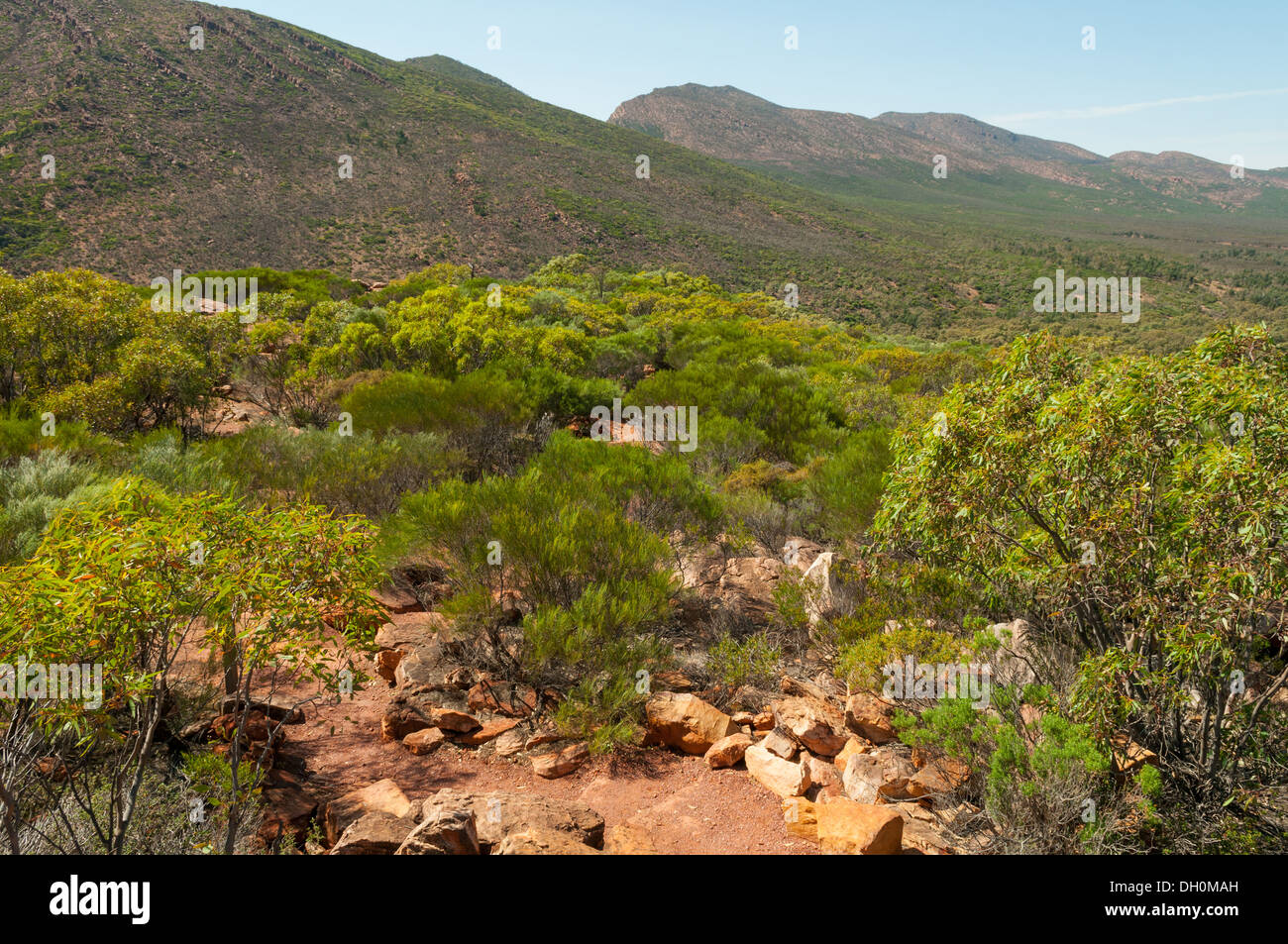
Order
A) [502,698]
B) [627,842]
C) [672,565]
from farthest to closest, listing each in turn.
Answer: [672,565] → [502,698] → [627,842]

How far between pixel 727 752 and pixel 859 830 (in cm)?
189

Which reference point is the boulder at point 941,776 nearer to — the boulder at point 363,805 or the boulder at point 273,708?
the boulder at point 363,805

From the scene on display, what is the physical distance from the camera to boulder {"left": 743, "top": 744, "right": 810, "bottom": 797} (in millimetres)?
5668

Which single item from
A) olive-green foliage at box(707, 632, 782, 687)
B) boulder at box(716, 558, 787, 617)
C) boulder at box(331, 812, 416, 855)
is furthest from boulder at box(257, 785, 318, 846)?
boulder at box(716, 558, 787, 617)

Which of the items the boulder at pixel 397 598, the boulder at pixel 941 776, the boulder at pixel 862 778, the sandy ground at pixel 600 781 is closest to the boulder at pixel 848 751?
the boulder at pixel 862 778

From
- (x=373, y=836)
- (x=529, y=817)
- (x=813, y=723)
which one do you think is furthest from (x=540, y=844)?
(x=813, y=723)

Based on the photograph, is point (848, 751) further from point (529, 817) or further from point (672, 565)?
point (672, 565)

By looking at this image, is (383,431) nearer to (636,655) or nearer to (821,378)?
(636,655)

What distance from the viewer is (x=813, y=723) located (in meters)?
6.37

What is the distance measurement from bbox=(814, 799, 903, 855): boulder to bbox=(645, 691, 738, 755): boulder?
5.93ft

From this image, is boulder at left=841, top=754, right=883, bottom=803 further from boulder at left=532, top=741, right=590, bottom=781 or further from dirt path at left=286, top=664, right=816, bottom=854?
boulder at left=532, top=741, right=590, bottom=781

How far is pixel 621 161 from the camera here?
7750 cm
